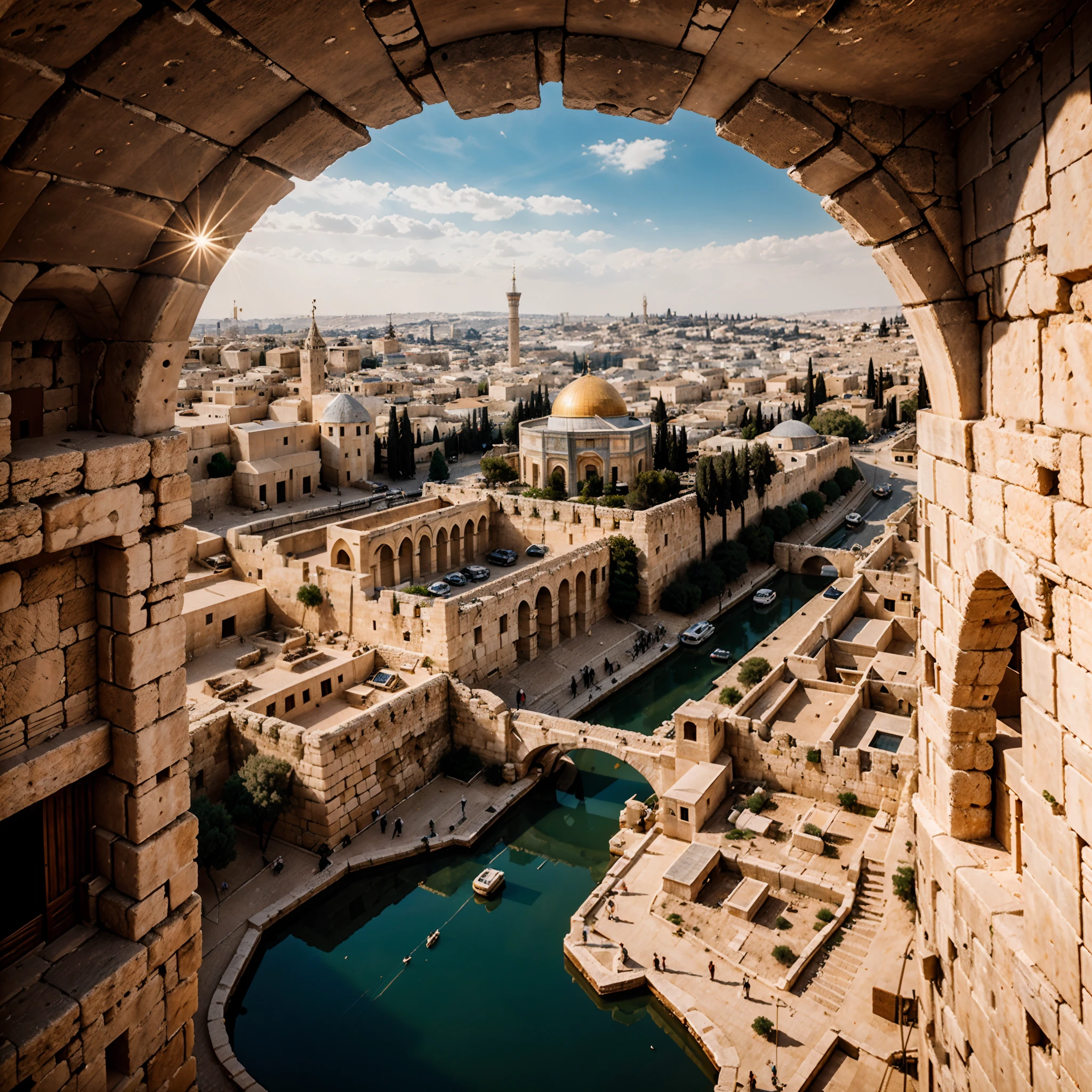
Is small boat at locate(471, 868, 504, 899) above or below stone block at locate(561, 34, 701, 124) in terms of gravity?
below

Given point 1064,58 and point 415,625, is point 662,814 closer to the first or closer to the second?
point 415,625

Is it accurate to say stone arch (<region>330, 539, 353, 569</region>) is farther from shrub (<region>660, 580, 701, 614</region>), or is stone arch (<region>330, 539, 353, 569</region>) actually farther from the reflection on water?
the reflection on water

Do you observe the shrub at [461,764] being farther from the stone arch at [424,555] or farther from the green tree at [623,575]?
the green tree at [623,575]

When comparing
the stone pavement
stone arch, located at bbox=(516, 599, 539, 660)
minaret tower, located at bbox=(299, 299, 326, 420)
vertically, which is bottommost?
the stone pavement

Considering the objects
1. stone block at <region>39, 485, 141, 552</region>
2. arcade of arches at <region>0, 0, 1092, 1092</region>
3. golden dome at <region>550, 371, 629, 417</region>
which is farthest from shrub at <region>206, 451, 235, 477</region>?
stone block at <region>39, 485, 141, 552</region>

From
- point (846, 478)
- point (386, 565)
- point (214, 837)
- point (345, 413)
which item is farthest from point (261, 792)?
point (846, 478)

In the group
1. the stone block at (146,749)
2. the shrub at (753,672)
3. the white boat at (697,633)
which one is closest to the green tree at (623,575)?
the white boat at (697,633)

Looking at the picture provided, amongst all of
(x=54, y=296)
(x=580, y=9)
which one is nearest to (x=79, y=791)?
(x=54, y=296)

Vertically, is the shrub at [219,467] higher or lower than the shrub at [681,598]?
higher
